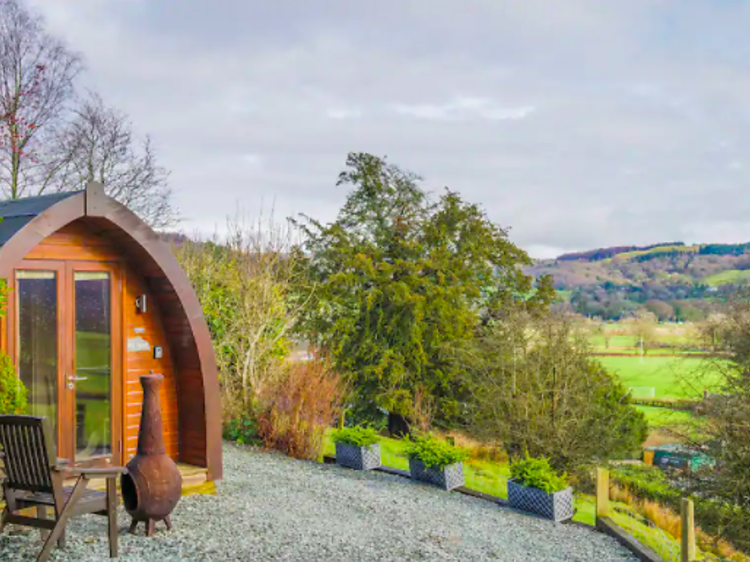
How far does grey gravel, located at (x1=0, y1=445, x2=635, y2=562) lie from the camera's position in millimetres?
5953

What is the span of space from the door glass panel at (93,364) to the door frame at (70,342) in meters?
0.04

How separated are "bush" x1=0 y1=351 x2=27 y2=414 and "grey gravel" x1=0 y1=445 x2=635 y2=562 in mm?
1003

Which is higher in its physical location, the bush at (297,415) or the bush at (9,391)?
the bush at (9,391)

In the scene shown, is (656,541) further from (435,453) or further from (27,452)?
(27,452)

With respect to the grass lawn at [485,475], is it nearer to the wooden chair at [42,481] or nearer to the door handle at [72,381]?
the door handle at [72,381]

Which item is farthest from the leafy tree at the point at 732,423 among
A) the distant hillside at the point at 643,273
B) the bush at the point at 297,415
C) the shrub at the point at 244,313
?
the shrub at the point at 244,313

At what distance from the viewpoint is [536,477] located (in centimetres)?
900

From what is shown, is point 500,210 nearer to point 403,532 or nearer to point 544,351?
point 544,351

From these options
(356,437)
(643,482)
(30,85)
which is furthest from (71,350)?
(30,85)

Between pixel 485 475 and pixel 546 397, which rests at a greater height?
pixel 546 397

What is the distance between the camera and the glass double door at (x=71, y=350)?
718cm

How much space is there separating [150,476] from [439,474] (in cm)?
485

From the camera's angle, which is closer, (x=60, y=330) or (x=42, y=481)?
(x=42, y=481)

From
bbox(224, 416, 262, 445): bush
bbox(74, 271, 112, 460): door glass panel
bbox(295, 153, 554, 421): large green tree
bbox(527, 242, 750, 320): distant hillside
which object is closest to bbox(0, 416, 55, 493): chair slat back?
bbox(74, 271, 112, 460): door glass panel
